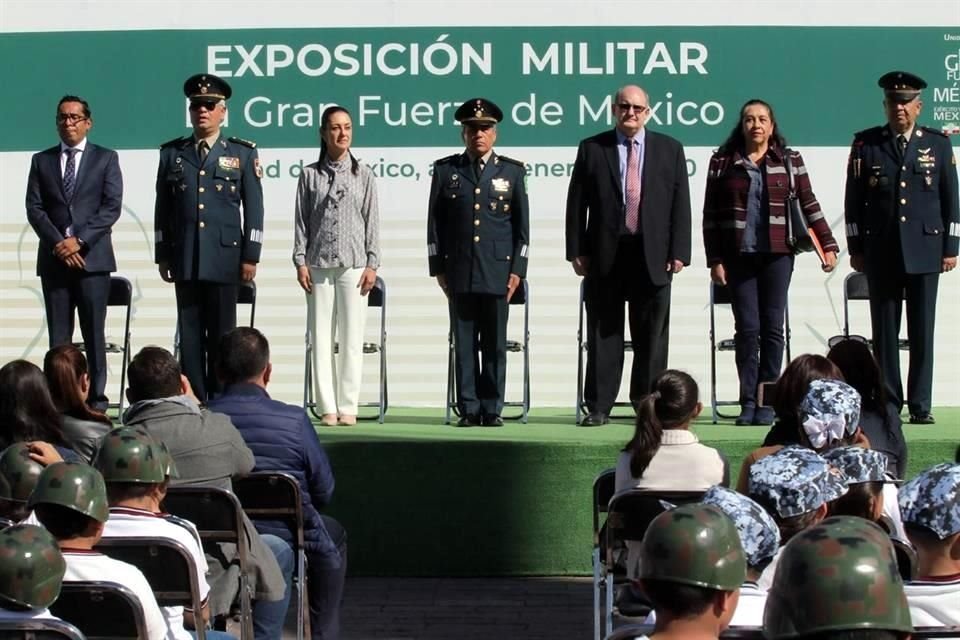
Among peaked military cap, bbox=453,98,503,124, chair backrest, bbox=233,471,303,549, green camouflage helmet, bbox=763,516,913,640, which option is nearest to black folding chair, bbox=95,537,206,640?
chair backrest, bbox=233,471,303,549

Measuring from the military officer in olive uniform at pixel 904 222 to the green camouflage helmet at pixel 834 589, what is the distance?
22.2 ft

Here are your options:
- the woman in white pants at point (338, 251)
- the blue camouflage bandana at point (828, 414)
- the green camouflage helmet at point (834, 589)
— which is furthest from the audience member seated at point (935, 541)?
the woman in white pants at point (338, 251)

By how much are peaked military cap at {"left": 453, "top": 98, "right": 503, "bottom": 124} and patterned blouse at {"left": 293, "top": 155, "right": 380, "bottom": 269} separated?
598 mm

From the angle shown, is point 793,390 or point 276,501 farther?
point 276,501

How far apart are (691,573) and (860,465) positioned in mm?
1634

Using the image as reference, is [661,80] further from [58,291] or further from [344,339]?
[58,291]

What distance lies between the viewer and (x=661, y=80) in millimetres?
10727

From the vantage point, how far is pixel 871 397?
5.84 m

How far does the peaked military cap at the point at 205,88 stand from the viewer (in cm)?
903

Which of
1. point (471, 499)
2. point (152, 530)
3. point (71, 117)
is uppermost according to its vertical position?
point (71, 117)

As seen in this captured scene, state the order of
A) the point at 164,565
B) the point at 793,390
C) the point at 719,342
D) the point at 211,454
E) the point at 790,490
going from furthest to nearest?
the point at 719,342 → the point at 793,390 → the point at 211,454 → the point at 164,565 → the point at 790,490

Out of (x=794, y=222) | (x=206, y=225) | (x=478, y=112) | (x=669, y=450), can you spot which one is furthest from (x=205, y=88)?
(x=669, y=450)

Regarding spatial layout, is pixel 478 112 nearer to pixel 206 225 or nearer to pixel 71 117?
pixel 206 225

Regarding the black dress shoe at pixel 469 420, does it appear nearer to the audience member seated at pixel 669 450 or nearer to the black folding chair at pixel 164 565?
the audience member seated at pixel 669 450
